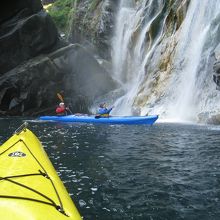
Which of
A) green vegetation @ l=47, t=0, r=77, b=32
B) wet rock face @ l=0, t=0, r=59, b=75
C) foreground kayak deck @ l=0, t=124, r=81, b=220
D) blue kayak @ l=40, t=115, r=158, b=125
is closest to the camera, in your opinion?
foreground kayak deck @ l=0, t=124, r=81, b=220

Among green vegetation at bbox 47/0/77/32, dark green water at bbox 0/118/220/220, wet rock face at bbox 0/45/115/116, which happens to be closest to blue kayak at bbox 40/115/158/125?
dark green water at bbox 0/118/220/220

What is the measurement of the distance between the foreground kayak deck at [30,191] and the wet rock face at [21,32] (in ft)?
104

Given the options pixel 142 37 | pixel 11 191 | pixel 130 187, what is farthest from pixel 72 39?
pixel 11 191

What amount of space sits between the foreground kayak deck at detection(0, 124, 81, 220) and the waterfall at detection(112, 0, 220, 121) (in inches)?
704

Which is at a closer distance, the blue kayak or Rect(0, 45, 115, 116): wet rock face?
the blue kayak

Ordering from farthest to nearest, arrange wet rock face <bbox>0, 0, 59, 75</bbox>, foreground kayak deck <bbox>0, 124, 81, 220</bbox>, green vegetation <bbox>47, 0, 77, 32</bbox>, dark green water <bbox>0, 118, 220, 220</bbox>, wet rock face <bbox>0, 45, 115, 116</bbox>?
1. green vegetation <bbox>47, 0, 77, 32</bbox>
2. wet rock face <bbox>0, 0, 59, 75</bbox>
3. wet rock face <bbox>0, 45, 115, 116</bbox>
4. dark green water <bbox>0, 118, 220, 220</bbox>
5. foreground kayak deck <bbox>0, 124, 81, 220</bbox>

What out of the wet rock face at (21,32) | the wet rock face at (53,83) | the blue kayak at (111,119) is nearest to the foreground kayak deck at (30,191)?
the blue kayak at (111,119)

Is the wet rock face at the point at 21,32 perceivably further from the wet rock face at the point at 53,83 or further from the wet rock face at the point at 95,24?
the wet rock face at the point at 95,24

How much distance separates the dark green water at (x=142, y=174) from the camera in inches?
316

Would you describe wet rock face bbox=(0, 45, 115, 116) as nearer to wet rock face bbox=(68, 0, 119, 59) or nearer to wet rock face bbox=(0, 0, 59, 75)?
wet rock face bbox=(0, 0, 59, 75)

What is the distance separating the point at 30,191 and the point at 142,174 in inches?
218

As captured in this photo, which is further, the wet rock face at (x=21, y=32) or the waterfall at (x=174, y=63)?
the wet rock face at (x=21, y=32)

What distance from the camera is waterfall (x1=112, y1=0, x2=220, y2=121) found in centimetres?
2611

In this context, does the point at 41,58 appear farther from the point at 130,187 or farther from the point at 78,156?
the point at 130,187
